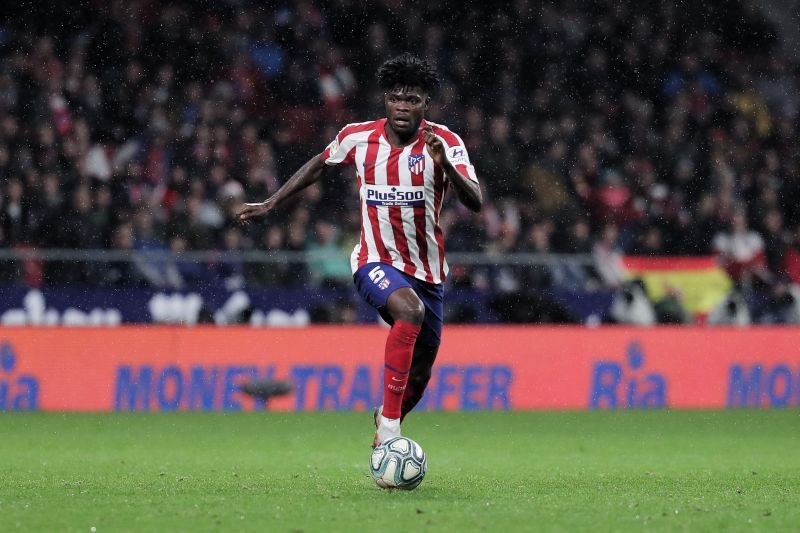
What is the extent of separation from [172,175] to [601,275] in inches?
193

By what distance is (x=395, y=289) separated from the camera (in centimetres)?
668

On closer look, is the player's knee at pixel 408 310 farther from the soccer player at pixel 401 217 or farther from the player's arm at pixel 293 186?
the player's arm at pixel 293 186

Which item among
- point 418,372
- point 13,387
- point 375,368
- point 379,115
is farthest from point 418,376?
point 379,115

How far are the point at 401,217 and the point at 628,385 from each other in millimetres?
7532

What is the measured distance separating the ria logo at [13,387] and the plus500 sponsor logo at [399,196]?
6.78m

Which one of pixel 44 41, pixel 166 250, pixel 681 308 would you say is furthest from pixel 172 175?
pixel 681 308

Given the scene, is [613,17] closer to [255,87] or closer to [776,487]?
[255,87]

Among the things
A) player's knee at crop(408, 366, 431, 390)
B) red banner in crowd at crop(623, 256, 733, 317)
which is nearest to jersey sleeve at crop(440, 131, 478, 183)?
player's knee at crop(408, 366, 431, 390)

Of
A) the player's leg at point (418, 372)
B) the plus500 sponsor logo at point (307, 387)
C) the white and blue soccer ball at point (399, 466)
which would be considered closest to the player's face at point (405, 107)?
the player's leg at point (418, 372)

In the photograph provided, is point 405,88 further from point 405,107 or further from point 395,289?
point 395,289

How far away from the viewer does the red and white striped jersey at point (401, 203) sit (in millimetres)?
6863

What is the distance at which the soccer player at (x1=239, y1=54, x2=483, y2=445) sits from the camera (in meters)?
6.63

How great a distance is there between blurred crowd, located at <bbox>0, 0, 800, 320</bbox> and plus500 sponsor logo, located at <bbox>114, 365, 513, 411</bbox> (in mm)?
1097

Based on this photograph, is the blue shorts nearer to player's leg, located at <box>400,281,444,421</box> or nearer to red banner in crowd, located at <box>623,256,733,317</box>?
player's leg, located at <box>400,281,444,421</box>
